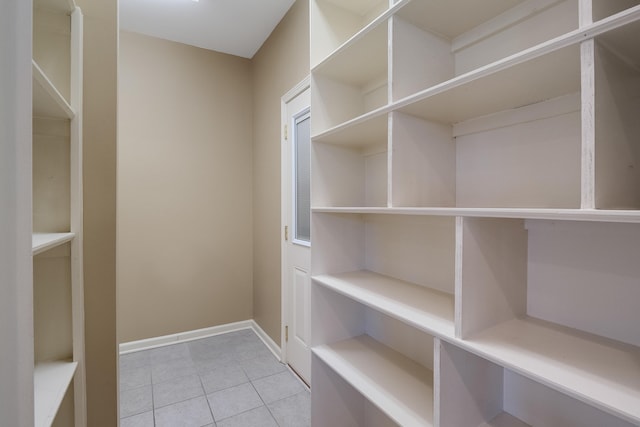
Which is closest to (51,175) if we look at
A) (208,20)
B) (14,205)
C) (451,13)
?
(14,205)

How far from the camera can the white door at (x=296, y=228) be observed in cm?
219

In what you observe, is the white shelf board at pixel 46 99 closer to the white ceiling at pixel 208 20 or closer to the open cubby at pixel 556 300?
the open cubby at pixel 556 300

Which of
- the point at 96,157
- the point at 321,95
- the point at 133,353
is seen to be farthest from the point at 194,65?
the point at 133,353

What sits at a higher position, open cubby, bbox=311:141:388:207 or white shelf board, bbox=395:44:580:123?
white shelf board, bbox=395:44:580:123

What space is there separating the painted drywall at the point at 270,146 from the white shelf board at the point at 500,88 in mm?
1396

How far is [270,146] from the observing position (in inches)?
106

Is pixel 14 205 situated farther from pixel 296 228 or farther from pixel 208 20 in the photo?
pixel 208 20

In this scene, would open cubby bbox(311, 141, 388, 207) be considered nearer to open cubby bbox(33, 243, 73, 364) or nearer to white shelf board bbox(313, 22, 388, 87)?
white shelf board bbox(313, 22, 388, 87)

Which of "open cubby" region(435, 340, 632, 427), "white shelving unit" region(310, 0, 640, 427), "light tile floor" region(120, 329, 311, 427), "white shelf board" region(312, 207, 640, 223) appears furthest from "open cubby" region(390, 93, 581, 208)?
"light tile floor" region(120, 329, 311, 427)

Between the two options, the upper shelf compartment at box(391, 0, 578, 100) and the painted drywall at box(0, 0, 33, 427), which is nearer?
the painted drywall at box(0, 0, 33, 427)

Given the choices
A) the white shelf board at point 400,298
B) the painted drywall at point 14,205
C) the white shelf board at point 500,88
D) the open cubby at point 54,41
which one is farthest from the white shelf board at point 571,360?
the open cubby at point 54,41

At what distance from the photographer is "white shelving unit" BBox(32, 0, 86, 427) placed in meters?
1.11

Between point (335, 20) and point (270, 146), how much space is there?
54.2 inches

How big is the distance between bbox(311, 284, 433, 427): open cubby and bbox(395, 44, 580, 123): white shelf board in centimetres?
90
